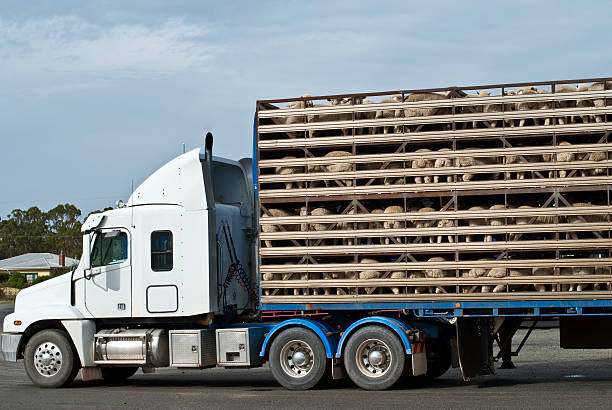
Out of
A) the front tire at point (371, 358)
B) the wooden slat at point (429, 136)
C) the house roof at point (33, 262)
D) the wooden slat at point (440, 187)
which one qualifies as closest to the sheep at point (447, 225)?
the wooden slat at point (440, 187)

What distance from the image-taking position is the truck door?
15.1m

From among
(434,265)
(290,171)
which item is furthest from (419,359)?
(290,171)

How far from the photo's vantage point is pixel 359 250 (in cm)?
1381

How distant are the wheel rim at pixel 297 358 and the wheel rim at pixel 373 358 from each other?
0.82m

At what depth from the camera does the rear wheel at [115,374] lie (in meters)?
16.5

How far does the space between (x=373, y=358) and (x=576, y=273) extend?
3317mm

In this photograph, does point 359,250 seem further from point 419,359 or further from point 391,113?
point 391,113

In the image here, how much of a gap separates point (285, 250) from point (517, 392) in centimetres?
415

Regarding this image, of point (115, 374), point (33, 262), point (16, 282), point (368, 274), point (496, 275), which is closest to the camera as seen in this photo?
point (496, 275)

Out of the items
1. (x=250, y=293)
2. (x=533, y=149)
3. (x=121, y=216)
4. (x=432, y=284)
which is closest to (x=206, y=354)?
(x=250, y=293)

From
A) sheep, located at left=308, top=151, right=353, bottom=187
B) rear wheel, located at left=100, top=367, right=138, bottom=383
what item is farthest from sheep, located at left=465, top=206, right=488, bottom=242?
rear wheel, located at left=100, top=367, right=138, bottom=383

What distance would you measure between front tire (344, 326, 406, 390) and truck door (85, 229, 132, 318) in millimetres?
3993

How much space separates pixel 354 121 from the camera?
1400 centimetres

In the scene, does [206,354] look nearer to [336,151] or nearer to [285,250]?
[285,250]
